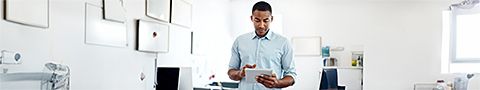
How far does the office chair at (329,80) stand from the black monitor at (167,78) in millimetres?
1685

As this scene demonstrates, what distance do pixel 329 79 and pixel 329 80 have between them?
33mm

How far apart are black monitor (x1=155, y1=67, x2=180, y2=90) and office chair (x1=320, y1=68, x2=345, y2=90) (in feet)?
5.53

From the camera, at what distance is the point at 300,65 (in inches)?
205

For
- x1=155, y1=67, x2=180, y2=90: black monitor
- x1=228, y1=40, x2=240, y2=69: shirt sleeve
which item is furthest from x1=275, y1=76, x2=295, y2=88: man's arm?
x1=155, y1=67, x2=180, y2=90: black monitor

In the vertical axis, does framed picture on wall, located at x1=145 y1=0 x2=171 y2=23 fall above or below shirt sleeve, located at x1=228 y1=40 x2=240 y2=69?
above

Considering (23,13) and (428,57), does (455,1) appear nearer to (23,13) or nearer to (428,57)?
(428,57)

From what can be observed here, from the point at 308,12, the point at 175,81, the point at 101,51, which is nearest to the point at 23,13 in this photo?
the point at 101,51

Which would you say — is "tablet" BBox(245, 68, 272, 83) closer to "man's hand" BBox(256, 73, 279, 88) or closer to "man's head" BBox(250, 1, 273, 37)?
"man's hand" BBox(256, 73, 279, 88)

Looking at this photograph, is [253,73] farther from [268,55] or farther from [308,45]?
[308,45]

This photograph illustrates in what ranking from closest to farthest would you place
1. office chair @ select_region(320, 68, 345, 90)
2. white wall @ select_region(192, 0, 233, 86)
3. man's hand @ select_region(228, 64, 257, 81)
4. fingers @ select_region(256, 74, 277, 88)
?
fingers @ select_region(256, 74, 277, 88) < man's hand @ select_region(228, 64, 257, 81) < office chair @ select_region(320, 68, 345, 90) < white wall @ select_region(192, 0, 233, 86)

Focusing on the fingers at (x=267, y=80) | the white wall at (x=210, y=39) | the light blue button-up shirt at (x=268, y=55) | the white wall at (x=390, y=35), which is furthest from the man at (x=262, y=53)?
the white wall at (x=390, y=35)

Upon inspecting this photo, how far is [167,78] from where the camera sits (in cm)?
348

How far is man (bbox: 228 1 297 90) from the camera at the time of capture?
1.83m

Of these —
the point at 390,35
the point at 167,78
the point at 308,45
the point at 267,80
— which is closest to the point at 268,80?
the point at 267,80
